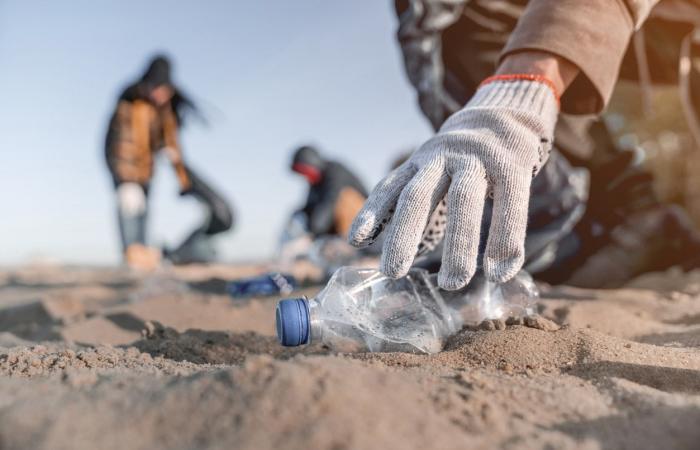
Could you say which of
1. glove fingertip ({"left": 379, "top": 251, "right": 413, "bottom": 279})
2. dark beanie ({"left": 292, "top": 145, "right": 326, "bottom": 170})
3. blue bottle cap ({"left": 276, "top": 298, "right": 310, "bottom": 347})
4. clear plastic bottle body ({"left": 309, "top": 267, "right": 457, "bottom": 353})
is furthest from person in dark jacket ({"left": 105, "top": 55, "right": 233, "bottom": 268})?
glove fingertip ({"left": 379, "top": 251, "right": 413, "bottom": 279})

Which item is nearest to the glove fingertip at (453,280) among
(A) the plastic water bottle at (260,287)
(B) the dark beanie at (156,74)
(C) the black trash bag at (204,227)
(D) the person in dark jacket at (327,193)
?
(A) the plastic water bottle at (260,287)

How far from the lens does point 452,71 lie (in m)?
2.91

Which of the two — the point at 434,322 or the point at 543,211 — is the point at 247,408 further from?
the point at 543,211

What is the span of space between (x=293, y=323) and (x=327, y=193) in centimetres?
455

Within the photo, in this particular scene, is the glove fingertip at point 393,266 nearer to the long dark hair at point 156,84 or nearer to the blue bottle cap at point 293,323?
the blue bottle cap at point 293,323

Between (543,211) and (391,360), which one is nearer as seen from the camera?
(391,360)

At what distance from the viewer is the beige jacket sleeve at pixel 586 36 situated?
160 cm

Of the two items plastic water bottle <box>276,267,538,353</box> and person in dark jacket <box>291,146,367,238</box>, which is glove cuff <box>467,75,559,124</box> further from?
person in dark jacket <box>291,146,367,238</box>

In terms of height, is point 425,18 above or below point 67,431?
above

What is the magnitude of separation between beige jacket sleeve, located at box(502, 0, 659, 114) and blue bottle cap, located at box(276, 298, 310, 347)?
3.69 ft

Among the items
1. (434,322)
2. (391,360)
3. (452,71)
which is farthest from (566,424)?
(452,71)

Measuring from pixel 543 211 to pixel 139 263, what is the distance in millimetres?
4420

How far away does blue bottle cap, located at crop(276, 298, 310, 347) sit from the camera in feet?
4.24

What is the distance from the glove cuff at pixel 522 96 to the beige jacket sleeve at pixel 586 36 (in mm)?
142
